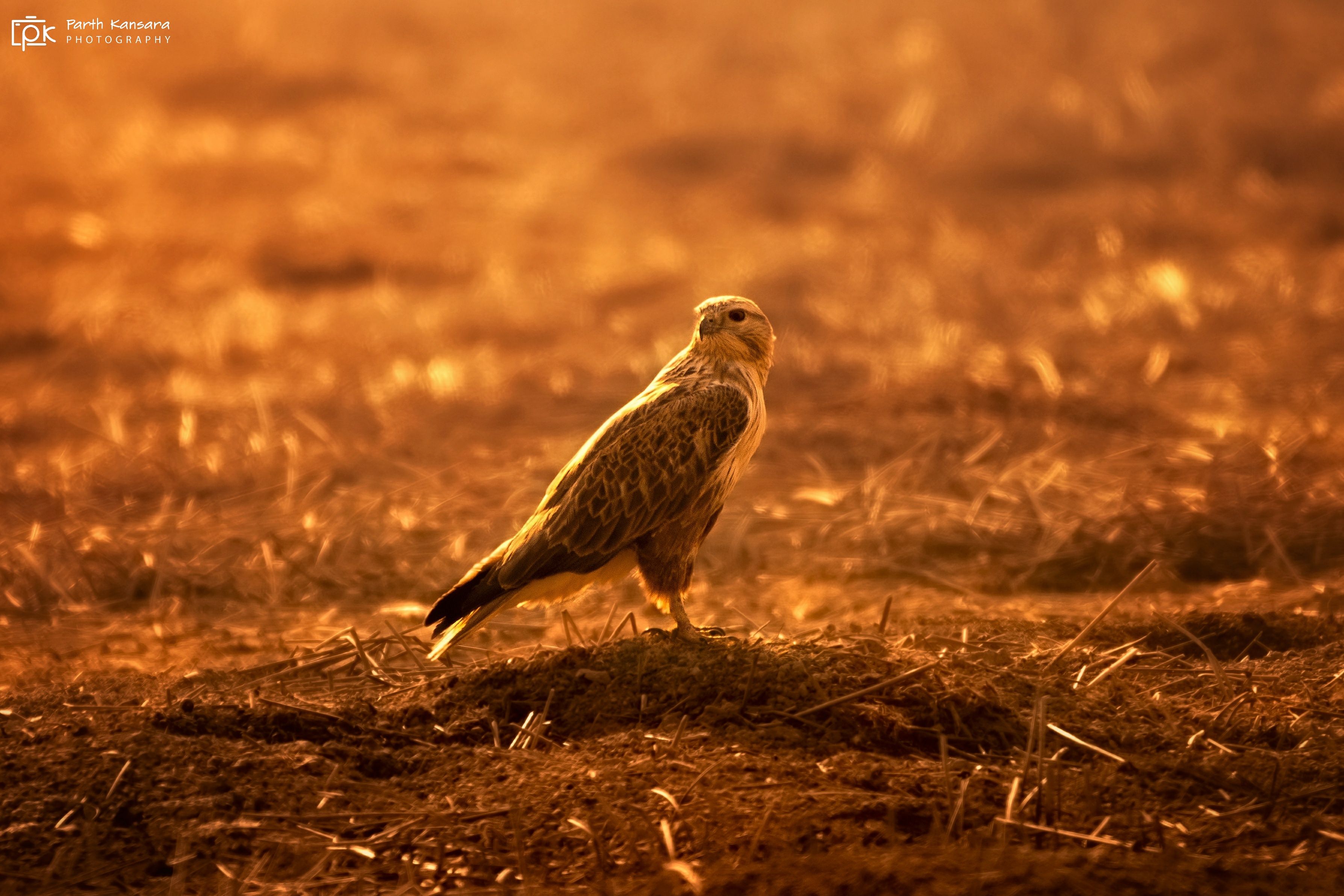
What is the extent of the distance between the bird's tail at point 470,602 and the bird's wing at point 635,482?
8cm

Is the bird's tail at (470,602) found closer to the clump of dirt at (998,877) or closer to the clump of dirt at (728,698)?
the clump of dirt at (728,698)

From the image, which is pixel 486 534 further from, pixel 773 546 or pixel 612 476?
pixel 612 476

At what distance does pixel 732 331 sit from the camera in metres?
4.99

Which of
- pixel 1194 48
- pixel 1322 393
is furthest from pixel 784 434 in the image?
pixel 1194 48

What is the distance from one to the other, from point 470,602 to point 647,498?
0.70 metres

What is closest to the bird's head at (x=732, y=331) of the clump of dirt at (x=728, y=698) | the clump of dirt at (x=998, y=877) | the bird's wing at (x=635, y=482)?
the bird's wing at (x=635, y=482)

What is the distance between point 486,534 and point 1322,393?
569 centimetres

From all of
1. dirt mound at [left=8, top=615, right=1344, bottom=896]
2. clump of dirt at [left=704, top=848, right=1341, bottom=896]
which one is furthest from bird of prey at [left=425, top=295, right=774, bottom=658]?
clump of dirt at [left=704, top=848, right=1341, bottom=896]

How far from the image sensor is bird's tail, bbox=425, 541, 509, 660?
4.47 m

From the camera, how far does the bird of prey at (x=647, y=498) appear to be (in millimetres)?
4566

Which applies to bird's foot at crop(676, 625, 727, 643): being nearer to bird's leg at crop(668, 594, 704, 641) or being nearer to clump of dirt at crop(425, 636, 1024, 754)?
bird's leg at crop(668, 594, 704, 641)

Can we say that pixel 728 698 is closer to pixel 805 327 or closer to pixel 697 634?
pixel 697 634

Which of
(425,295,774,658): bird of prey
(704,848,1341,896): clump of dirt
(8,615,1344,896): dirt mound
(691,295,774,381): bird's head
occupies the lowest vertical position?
(8,615,1344,896): dirt mound

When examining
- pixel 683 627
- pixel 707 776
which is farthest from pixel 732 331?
pixel 707 776
